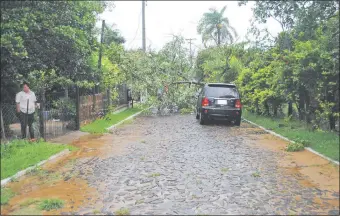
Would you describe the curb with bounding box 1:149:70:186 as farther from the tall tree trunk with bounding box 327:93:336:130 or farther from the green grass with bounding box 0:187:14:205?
the tall tree trunk with bounding box 327:93:336:130

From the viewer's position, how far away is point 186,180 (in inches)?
297

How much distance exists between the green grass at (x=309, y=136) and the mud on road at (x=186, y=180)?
0.37 meters

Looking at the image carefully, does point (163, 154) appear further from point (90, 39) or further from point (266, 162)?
point (90, 39)

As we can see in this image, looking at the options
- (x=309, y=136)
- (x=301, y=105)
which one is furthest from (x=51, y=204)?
(x=301, y=105)

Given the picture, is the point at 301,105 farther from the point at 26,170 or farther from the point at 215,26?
the point at 215,26

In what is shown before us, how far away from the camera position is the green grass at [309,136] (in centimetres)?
971

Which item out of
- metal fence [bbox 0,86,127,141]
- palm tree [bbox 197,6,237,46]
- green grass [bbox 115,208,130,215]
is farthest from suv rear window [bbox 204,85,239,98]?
palm tree [bbox 197,6,237,46]

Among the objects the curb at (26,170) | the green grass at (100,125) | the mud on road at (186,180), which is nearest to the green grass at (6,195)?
the mud on road at (186,180)

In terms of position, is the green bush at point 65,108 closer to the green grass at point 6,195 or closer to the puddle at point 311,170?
the green grass at point 6,195

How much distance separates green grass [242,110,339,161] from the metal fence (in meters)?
7.47

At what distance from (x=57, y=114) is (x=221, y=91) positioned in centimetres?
694

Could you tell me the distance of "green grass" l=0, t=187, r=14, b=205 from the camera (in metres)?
6.07

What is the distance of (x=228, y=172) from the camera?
8.23m

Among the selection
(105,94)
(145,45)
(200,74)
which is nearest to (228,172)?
(105,94)
